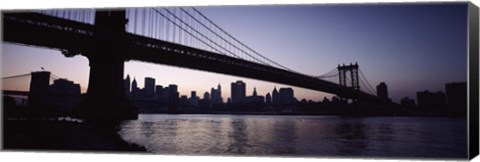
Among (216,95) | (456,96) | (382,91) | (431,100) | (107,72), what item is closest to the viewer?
(456,96)

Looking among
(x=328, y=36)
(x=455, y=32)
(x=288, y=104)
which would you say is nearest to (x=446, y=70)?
(x=455, y=32)

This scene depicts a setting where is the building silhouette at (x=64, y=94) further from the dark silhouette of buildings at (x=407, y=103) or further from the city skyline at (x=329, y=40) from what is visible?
the dark silhouette of buildings at (x=407, y=103)

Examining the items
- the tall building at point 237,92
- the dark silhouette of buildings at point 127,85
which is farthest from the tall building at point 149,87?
the tall building at point 237,92

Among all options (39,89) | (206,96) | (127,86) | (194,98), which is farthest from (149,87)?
(39,89)

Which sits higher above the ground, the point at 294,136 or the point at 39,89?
the point at 39,89

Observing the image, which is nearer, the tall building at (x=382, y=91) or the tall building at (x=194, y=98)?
the tall building at (x=382, y=91)

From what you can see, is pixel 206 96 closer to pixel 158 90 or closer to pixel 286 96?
pixel 158 90

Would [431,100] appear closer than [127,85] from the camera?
Yes
